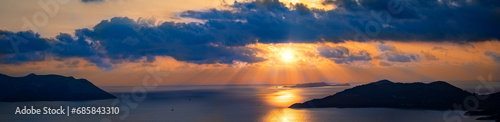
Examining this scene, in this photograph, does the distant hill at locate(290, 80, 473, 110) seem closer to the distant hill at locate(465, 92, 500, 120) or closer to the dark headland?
the dark headland

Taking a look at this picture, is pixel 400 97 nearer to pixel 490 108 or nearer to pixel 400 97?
pixel 400 97

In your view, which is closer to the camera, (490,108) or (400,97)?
(490,108)

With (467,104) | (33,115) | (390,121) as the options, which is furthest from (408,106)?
(33,115)

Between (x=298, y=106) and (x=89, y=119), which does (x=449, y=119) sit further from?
(x=89, y=119)

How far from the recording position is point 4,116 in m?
151

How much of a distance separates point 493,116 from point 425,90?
49350mm

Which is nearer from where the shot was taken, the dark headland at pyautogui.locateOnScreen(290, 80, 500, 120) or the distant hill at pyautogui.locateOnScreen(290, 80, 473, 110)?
the dark headland at pyautogui.locateOnScreen(290, 80, 500, 120)

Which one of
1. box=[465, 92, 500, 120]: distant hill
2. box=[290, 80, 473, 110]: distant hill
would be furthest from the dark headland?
box=[465, 92, 500, 120]: distant hill

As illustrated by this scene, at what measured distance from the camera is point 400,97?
559ft

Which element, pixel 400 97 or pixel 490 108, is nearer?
pixel 490 108

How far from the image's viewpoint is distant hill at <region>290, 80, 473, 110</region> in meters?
159

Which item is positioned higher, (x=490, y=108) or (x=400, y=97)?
(x=400, y=97)

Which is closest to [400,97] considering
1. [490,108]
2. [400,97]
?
[400,97]

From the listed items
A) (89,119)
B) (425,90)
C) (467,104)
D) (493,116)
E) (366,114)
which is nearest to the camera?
(493,116)
